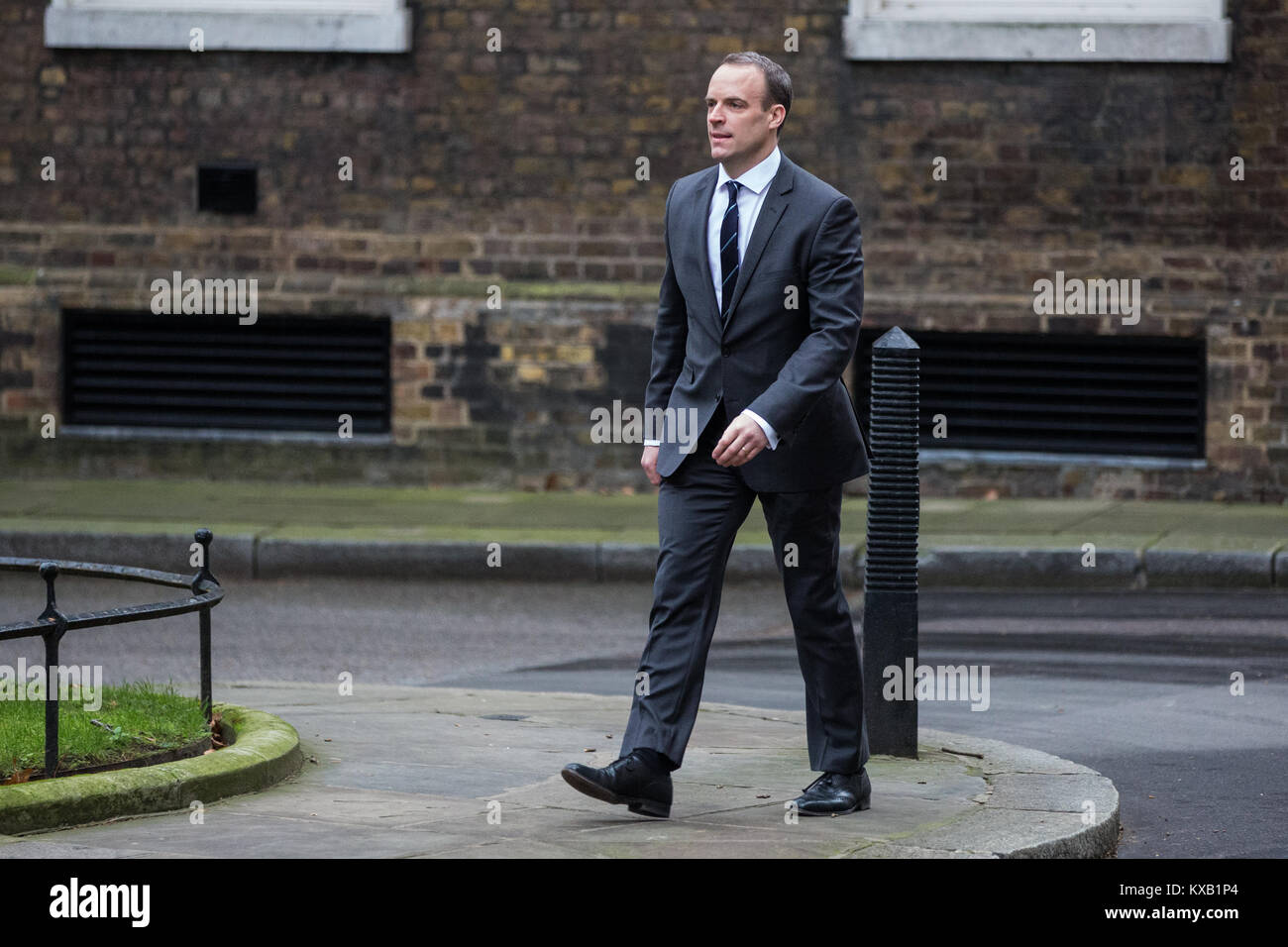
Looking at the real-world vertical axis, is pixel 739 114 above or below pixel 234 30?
below

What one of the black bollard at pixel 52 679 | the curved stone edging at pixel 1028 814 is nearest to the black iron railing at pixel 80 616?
the black bollard at pixel 52 679

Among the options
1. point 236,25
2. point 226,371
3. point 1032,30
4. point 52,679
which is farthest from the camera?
point 226,371

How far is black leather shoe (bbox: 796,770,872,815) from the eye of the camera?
5.59 metres

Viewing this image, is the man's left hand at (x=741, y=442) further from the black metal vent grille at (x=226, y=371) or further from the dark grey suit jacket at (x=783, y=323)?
the black metal vent grille at (x=226, y=371)

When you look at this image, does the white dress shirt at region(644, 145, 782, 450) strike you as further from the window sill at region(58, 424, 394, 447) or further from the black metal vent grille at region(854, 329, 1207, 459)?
the window sill at region(58, 424, 394, 447)

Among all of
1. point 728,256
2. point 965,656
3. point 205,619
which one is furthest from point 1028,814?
point 965,656

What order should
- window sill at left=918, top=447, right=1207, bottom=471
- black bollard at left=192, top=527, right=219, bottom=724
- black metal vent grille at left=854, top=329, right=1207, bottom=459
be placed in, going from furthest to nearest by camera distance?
black metal vent grille at left=854, top=329, right=1207, bottom=459 → window sill at left=918, top=447, right=1207, bottom=471 → black bollard at left=192, top=527, right=219, bottom=724

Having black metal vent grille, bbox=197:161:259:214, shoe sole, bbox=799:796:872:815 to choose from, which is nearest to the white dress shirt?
shoe sole, bbox=799:796:872:815

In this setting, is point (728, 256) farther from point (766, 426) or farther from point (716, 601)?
point (716, 601)

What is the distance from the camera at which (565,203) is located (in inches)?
547

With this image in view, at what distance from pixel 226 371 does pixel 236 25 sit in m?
2.33

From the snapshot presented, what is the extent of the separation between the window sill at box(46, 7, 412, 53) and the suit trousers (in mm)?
8881

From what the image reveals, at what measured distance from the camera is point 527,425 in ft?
45.7
